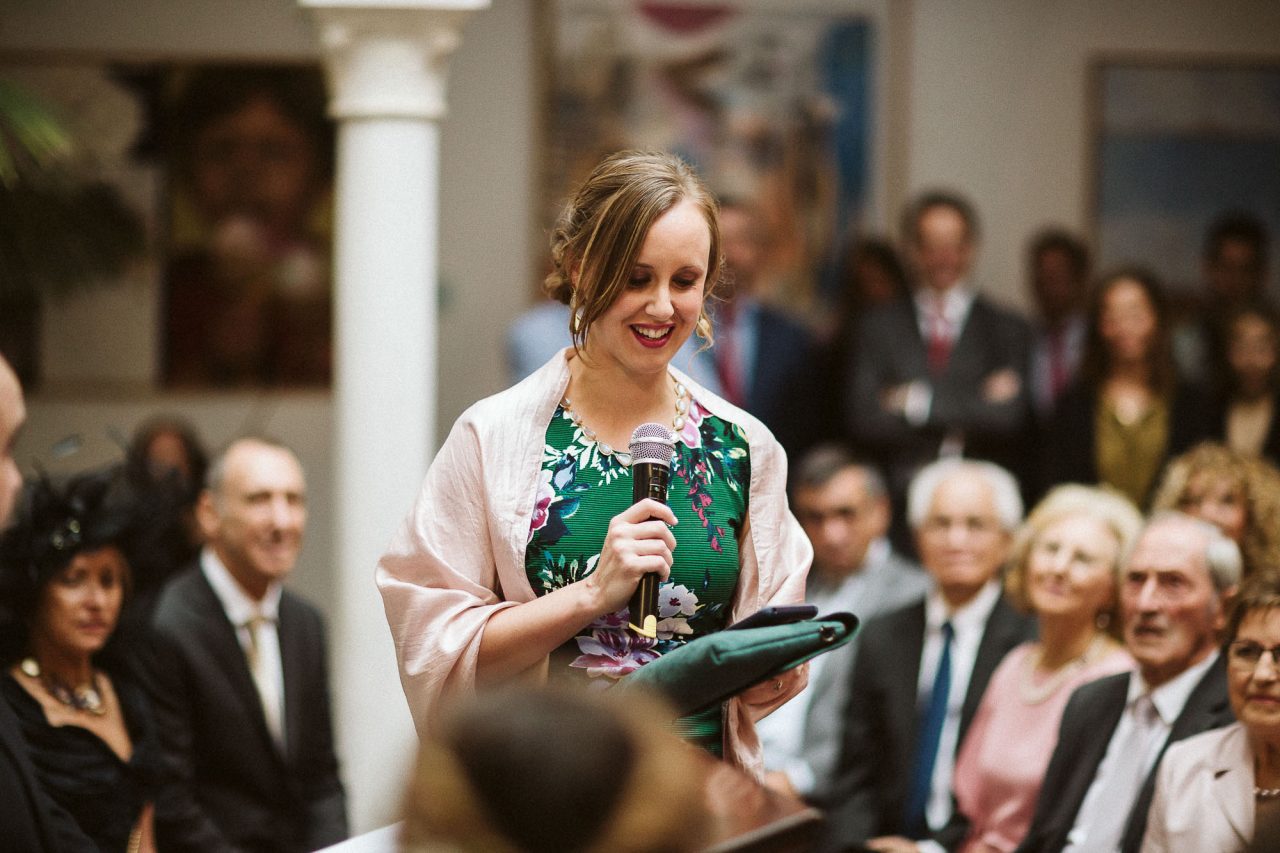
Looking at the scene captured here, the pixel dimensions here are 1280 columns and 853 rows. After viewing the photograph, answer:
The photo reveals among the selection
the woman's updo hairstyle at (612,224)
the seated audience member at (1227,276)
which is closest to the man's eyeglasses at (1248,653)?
the woman's updo hairstyle at (612,224)

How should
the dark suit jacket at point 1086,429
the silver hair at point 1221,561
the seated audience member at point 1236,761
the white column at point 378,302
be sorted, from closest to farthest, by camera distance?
1. the seated audience member at point 1236,761
2. the silver hair at point 1221,561
3. the white column at point 378,302
4. the dark suit jacket at point 1086,429

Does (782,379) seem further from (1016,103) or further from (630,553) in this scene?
(630,553)

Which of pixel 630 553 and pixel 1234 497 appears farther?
pixel 1234 497

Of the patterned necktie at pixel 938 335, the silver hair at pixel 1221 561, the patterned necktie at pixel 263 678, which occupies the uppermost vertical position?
the patterned necktie at pixel 938 335

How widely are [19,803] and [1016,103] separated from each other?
20.0 ft

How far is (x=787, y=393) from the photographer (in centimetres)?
671

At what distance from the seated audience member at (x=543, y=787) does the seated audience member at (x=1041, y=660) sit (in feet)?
10.6

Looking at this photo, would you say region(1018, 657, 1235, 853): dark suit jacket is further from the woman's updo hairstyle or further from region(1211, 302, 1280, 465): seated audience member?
region(1211, 302, 1280, 465): seated audience member

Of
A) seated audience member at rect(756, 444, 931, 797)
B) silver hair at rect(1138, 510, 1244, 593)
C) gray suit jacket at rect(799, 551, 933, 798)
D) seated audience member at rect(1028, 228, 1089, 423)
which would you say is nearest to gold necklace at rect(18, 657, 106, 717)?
seated audience member at rect(756, 444, 931, 797)

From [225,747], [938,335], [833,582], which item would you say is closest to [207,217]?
[938,335]

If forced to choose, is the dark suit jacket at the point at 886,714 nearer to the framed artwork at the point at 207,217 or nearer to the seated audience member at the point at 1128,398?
the seated audience member at the point at 1128,398

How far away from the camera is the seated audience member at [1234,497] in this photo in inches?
188

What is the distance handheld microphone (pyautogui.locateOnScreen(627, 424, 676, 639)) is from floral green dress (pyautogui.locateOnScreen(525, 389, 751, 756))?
4cm

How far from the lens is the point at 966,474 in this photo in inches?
211
